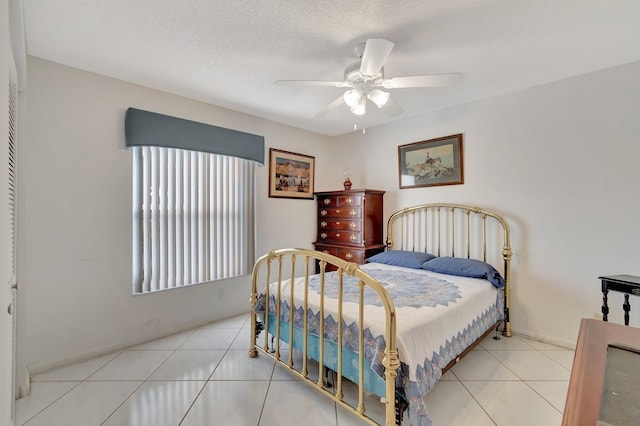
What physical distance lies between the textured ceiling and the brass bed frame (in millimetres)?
1462

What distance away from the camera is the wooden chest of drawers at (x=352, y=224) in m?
3.54

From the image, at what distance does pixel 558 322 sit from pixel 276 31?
3.49 meters

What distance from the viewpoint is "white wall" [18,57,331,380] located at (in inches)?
81.7

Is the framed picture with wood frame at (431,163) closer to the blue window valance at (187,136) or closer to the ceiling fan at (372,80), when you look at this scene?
the ceiling fan at (372,80)

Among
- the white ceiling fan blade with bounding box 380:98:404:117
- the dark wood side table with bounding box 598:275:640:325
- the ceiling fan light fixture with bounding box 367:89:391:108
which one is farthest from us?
the white ceiling fan blade with bounding box 380:98:404:117

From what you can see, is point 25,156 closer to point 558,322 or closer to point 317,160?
point 317,160

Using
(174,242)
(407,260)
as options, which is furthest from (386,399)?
(174,242)

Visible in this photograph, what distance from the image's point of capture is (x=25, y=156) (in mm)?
2037

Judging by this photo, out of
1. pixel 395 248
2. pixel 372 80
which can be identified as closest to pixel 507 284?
pixel 395 248

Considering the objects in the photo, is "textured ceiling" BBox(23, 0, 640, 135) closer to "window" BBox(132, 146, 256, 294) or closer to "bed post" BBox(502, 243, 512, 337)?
"window" BBox(132, 146, 256, 294)

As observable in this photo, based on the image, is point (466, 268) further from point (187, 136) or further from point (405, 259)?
point (187, 136)

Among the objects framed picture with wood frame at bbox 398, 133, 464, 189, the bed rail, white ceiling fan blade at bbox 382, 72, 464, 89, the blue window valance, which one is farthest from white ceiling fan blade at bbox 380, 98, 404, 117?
the blue window valance

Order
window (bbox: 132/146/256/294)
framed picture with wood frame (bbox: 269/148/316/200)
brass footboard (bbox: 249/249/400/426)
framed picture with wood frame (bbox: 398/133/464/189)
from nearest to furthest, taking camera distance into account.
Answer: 1. brass footboard (bbox: 249/249/400/426)
2. window (bbox: 132/146/256/294)
3. framed picture with wood frame (bbox: 398/133/464/189)
4. framed picture with wood frame (bbox: 269/148/316/200)

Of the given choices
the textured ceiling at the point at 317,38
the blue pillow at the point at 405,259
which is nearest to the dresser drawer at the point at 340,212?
the blue pillow at the point at 405,259
